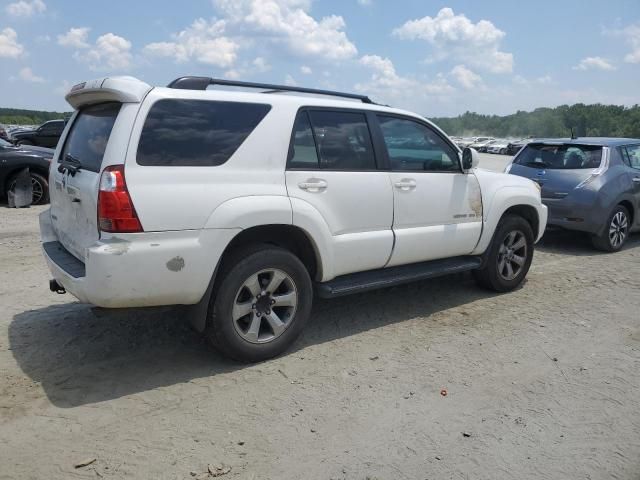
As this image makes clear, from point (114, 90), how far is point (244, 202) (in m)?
1.10

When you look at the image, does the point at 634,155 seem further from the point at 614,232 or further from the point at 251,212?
the point at 251,212

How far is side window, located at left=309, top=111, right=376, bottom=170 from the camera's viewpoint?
13.9 ft

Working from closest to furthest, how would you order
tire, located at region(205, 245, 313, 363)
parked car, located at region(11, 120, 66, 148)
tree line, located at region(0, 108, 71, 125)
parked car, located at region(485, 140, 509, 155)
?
1. tire, located at region(205, 245, 313, 363)
2. parked car, located at region(11, 120, 66, 148)
3. parked car, located at region(485, 140, 509, 155)
4. tree line, located at region(0, 108, 71, 125)

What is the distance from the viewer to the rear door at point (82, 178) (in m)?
3.49

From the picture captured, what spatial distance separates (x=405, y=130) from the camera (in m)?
4.88

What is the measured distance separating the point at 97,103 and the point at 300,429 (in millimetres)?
2704

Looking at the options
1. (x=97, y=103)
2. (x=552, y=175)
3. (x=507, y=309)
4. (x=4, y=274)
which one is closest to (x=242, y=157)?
(x=97, y=103)

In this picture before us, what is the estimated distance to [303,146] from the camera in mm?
4098

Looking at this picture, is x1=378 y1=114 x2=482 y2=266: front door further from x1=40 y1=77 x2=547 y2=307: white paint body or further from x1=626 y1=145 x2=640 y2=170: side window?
x1=626 y1=145 x2=640 y2=170: side window

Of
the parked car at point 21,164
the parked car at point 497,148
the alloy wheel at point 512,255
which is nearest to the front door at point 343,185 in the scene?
the alloy wheel at point 512,255

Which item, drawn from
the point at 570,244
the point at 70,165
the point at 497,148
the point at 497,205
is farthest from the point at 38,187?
the point at 497,148

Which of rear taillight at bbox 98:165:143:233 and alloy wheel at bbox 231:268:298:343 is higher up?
rear taillight at bbox 98:165:143:233

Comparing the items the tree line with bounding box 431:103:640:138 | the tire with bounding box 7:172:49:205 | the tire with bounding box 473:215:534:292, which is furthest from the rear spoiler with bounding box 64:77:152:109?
the tree line with bounding box 431:103:640:138

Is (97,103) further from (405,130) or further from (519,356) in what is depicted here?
(519,356)
